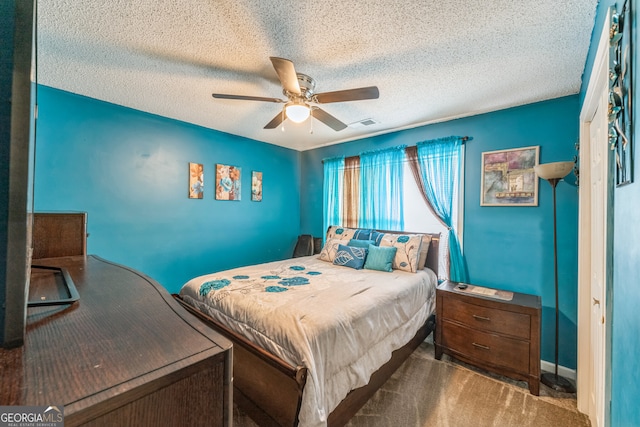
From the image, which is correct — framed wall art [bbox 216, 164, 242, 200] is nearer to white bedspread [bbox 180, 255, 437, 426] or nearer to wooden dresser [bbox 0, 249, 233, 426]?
white bedspread [bbox 180, 255, 437, 426]

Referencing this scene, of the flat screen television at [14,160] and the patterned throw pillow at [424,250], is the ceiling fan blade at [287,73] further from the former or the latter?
the patterned throw pillow at [424,250]

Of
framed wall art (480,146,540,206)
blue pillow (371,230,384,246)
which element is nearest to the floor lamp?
framed wall art (480,146,540,206)

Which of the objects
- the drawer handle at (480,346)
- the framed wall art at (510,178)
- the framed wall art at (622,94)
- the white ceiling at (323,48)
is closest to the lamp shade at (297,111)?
the white ceiling at (323,48)

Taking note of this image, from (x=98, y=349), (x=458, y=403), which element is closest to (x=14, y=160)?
(x=98, y=349)

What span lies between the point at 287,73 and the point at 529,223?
2.56 metres

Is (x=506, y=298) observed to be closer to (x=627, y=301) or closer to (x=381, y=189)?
(x=627, y=301)

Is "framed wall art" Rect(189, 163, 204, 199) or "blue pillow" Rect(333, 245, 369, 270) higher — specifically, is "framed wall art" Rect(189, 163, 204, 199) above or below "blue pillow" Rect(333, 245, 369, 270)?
above

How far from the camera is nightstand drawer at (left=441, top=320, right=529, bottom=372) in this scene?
213 cm


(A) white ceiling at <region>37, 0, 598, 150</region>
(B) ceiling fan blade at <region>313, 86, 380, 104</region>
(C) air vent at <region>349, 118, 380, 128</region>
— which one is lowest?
(B) ceiling fan blade at <region>313, 86, 380, 104</region>

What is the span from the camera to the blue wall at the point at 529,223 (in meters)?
2.38

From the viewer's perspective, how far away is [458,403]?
1977 mm

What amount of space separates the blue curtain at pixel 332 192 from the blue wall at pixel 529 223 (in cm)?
152

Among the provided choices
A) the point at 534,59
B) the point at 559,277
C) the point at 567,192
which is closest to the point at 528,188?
the point at 567,192

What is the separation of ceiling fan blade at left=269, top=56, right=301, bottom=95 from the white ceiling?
0.67 ft
